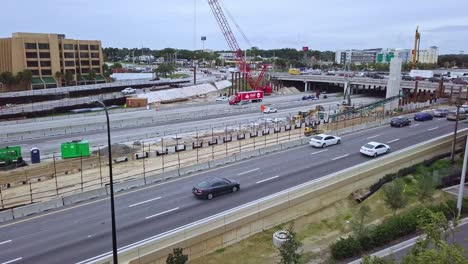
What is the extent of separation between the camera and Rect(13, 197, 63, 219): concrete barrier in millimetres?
21969

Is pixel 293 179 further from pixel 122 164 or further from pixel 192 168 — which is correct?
pixel 122 164

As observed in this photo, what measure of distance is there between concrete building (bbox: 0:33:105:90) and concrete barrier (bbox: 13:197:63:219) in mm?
77615

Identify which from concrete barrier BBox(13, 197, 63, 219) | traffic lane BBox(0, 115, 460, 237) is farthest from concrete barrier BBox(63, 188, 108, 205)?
traffic lane BBox(0, 115, 460, 237)

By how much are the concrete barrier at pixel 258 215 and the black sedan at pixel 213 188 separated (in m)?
2.23

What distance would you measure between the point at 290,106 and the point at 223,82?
154ft

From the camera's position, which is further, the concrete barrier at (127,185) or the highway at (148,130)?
the highway at (148,130)

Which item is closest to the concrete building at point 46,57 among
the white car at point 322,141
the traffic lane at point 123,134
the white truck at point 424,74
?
the traffic lane at point 123,134

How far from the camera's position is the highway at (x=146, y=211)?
18.4 m

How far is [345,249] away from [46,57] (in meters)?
95.6

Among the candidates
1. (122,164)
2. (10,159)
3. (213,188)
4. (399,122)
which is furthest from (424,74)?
(10,159)

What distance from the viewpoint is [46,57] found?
9612cm

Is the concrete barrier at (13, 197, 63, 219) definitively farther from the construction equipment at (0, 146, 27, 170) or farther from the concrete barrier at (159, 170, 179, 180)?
the construction equipment at (0, 146, 27, 170)

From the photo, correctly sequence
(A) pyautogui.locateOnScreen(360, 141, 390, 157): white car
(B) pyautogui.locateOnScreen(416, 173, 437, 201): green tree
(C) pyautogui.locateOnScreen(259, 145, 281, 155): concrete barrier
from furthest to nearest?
(C) pyautogui.locateOnScreen(259, 145, 281, 155): concrete barrier < (A) pyautogui.locateOnScreen(360, 141, 390, 157): white car < (B) pyautogui.locateOnScreen(416, 173, 437, 201): green tree

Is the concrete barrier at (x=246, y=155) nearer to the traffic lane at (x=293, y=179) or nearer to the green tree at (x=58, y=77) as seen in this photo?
the traffic lane at (x=293, y=179)
